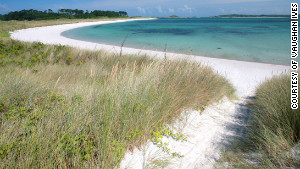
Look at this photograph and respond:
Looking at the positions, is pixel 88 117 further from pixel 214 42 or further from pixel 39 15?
pixel 39 15

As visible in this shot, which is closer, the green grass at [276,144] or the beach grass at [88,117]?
the beach grass at [88,117]

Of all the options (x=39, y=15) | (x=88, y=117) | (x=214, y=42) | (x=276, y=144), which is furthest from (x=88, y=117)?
(x=39, y=15)

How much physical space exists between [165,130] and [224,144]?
3.10ft

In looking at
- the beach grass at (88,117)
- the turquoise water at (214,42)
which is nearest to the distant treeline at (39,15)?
the turquoise water at (214,42)

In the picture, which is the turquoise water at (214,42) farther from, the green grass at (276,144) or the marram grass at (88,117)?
the green grass at (276,144)

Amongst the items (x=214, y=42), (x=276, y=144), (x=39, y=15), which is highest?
(x=39, y=15)

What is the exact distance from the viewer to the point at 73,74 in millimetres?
4781

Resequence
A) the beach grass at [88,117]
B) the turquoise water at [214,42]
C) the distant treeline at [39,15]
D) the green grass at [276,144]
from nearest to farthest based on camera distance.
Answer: the beach grass at [88,117] → the green grass at [276,144] → the turquoise water at [214,42] → the distant treeline at [39,15]

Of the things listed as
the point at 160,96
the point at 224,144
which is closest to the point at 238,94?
the point at 224,144

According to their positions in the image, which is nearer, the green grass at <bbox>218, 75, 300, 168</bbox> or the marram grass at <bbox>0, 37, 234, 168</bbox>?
the marram grass at <bbox>0, 37, 234, 168</bbox>

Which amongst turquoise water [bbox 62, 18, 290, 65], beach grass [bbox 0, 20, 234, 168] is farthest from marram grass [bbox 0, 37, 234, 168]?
turquoise water [bbox 62, 18, 290, 65]

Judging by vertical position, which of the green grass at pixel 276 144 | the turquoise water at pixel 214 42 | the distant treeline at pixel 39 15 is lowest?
the green grass at pixel 276 144

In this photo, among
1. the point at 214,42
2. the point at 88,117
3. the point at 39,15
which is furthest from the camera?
the point at 39,15

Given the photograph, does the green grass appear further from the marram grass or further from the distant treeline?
the distant treeline
